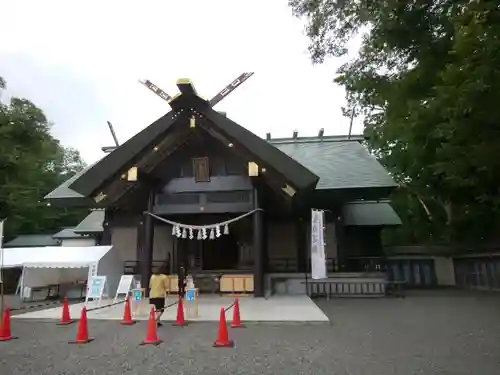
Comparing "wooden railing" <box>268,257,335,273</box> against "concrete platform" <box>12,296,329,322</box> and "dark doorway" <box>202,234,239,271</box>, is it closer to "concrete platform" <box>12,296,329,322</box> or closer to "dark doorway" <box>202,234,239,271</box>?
"dark doorway" <box>202,234,239,271</box>

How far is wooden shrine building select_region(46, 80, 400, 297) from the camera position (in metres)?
13.4

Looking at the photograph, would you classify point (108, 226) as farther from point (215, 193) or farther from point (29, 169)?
point (29, 169)

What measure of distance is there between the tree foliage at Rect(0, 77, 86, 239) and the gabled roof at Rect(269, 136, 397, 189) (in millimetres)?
12618

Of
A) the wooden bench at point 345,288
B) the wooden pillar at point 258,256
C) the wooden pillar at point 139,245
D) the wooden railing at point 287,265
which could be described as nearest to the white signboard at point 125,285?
the wooden pillar at point 258,256

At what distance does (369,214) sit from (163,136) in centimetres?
1229

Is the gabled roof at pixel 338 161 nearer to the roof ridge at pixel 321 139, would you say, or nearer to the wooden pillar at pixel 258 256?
the roof ridge at pixel 321 139

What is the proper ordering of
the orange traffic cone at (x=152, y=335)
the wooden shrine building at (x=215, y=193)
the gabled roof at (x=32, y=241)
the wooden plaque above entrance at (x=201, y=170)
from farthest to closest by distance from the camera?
the gabled roof at (x=32, y=241) < the wooden plaque above entrance at (x=201, y=170) < the wooden shrine building at (x=215, y=193) < the orange traffic cone at (x=152, y=335)

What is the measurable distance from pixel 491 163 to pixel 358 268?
1046cm

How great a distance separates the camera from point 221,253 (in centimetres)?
1838

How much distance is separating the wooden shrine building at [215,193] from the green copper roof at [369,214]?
107 millimetres

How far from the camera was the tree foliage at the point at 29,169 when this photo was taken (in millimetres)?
17578

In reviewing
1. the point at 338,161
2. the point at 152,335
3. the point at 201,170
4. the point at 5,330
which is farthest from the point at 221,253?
the point at 152,335

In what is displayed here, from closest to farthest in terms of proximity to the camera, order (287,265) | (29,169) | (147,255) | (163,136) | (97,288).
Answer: (97,288), (163,136), (147,255), (287,265), (29,169)

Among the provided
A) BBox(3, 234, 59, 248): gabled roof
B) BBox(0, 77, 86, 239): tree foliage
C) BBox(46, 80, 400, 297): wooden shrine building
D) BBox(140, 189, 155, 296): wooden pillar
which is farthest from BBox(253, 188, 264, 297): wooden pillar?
BBox(3, 234, 59, 248): gabled roof
